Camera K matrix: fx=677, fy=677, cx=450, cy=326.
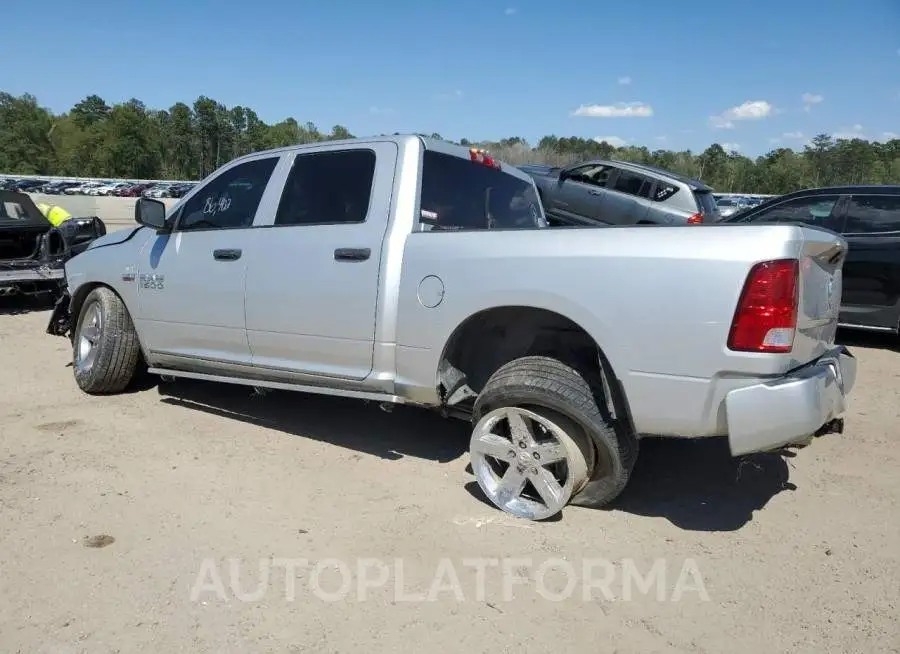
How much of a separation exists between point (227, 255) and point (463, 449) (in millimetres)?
1990

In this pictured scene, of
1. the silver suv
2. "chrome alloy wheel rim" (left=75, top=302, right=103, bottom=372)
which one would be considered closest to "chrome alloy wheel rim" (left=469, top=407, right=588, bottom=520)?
"chrome alloy wheel rim" (left=75, top=302, right=103, bottom=372)

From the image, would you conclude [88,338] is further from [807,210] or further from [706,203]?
[706,203]

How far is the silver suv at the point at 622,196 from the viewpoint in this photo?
36.6 ft

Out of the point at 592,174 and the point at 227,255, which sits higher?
the point at 592,174

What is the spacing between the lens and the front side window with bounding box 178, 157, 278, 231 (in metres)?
4.49

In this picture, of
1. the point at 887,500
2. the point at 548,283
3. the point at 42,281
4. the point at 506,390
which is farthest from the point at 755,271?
the point at 42,281

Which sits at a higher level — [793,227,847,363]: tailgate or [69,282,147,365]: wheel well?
[793,227,847,363]: tailgate

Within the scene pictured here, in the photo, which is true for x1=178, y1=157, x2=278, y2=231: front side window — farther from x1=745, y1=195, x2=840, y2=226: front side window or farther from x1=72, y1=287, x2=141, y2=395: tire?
x1=745, y1=195, x2=840, y2=226: front side window

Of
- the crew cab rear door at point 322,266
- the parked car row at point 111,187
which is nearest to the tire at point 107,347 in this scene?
the crew cab rear door at point 322,266

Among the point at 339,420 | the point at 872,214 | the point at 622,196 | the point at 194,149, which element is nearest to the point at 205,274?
the point at 339,420

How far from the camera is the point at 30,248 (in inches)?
Result: 347

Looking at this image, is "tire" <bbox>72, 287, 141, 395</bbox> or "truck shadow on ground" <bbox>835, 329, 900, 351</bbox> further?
"truck shadow on ground" <bbox>835, 329, 900, 351</bbox>

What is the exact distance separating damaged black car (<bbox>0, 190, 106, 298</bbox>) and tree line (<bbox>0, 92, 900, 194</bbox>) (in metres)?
67.0

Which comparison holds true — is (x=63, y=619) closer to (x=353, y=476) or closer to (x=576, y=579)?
(x=353, y=476)
